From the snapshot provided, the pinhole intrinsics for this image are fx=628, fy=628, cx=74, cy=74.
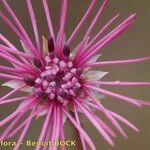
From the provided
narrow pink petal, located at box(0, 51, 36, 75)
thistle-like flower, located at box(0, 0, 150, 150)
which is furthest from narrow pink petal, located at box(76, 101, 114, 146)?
narrow pink petal, located at box(0, 51, 36, 75)

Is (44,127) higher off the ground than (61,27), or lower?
lower

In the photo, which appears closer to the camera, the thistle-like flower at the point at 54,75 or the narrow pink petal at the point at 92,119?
the narrow pink petal at the point at 92,119

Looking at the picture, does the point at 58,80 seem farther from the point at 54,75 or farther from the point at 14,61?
the point at 14,61

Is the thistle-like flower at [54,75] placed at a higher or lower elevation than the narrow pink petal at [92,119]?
higher

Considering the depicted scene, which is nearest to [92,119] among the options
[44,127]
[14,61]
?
[44,127]

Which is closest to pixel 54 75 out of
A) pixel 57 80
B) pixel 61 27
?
pixel 57 80

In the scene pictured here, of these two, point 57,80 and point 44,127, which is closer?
point 44,127

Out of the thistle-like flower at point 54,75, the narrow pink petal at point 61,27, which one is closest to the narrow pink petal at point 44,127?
the thistle-like flower at point 54,75

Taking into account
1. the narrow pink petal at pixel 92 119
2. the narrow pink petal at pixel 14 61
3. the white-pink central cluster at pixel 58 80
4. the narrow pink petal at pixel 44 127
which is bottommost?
the narrow pink petal at pixel 92 119

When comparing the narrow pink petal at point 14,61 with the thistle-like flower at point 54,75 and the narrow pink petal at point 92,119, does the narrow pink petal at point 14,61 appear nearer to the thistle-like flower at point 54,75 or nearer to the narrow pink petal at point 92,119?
the thistle-like flower at point 54,75
